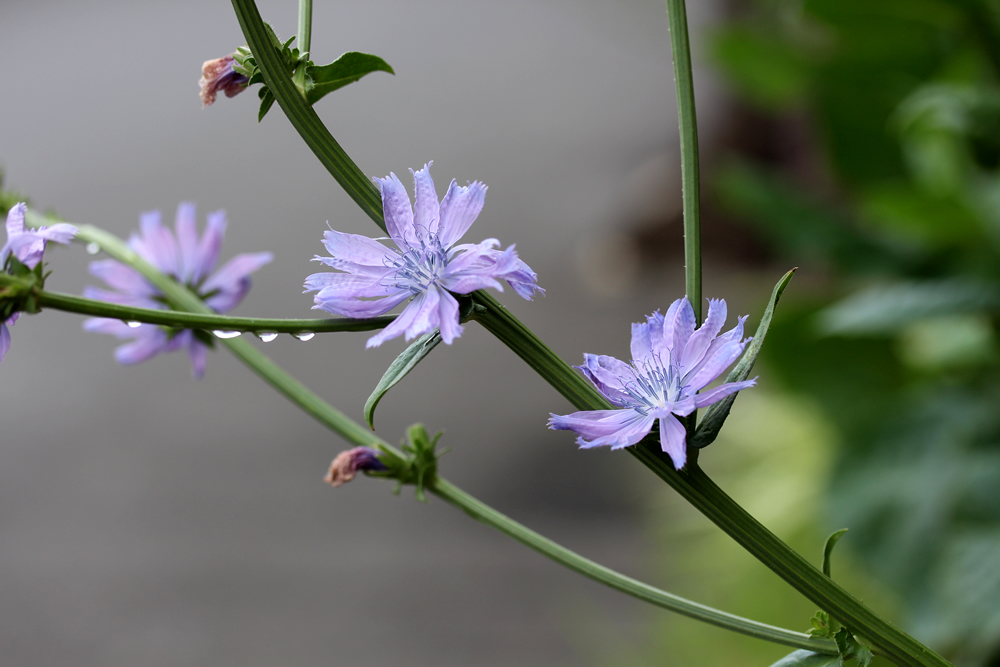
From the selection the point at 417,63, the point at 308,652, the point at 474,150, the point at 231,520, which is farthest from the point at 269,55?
the point at 417,63

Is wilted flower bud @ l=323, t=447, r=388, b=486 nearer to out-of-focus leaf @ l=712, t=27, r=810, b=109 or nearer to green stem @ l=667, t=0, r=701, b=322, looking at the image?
green stem @ l=667, t=0, r=701, b=322

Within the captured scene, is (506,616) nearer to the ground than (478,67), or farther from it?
nearer to the ground

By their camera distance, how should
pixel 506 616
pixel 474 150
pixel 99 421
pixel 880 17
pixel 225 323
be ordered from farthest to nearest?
1. pixel 474 150
2. pixel 99 421
3. pixel 506 616
4. pixel 880 17
5. pixel 225 323

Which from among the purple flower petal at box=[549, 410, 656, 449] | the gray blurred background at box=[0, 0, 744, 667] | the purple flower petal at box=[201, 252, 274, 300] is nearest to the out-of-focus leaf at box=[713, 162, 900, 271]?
the gray blurred background at box=[0, 0, 744, 667]

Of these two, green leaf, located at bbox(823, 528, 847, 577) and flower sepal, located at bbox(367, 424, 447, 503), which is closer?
green leaf, located at bbox(823, 528, 847, 577)

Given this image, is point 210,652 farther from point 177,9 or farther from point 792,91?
point 177,9

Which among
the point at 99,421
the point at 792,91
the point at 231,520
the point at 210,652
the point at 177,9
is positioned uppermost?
the point at 177,9

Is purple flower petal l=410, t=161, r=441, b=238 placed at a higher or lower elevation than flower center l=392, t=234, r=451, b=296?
higher

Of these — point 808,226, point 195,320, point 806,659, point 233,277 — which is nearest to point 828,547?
point 806,659
